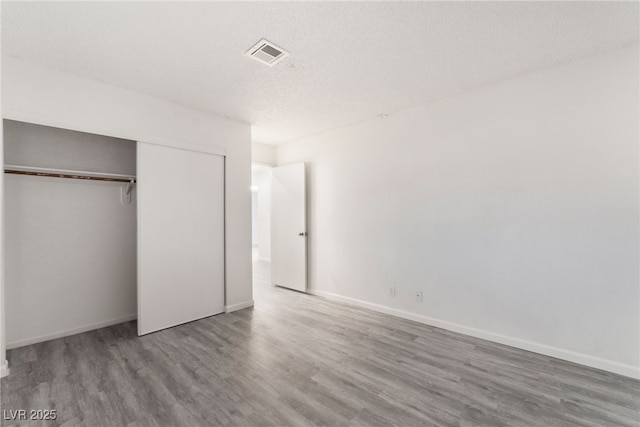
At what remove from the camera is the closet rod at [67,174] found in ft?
8.80

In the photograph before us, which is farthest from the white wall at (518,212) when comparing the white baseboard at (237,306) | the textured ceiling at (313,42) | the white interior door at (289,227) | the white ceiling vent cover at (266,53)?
the white ceiling vent cover at (266,53)

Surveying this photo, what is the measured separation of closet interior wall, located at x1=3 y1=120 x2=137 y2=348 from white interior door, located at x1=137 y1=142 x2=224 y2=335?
610mm

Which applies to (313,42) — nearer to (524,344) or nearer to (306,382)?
(306,382)

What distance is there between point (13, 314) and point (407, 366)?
374cm

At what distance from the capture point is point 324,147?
4453 millimetres

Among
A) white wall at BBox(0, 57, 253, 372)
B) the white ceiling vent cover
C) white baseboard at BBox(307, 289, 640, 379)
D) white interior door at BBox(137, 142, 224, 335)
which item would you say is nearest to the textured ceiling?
the white ceiling vent cover

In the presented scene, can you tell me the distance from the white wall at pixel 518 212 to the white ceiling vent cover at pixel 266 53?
72.4 inches

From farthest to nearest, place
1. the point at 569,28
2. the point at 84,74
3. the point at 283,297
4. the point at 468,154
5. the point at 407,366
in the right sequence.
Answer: the point at 283,297
the point at 468,154
the point at 84,74
the point at 407,366
the point at 569,28

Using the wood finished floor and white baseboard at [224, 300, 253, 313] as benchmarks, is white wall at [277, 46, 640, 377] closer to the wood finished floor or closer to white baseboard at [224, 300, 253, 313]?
the wood finished floor

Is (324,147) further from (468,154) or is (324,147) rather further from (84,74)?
(84,74)

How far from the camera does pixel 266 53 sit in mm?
2295

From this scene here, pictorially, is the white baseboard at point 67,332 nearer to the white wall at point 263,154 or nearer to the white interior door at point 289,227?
the white interior door at point 289,227

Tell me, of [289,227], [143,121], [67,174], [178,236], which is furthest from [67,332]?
[289,227]

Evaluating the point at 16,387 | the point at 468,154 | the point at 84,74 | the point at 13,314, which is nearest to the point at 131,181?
the point at 84,74
